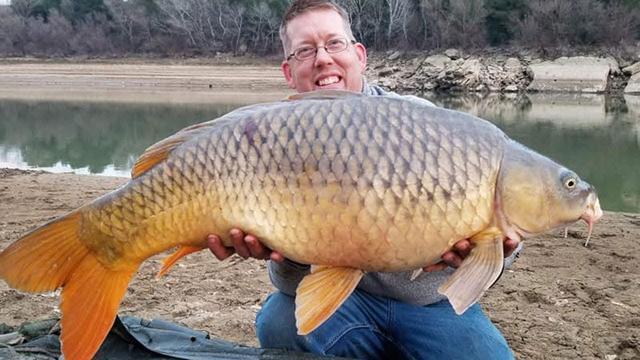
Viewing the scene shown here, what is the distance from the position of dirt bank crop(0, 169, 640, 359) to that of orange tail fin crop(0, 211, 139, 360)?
3.62 feet

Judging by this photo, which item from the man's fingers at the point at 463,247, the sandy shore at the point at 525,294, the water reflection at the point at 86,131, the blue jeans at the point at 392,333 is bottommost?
the water reflection at the point at 86,131

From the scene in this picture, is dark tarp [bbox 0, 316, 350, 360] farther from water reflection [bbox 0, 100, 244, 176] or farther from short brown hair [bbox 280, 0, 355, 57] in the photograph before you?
water reflection [bbox 0, 100, 244, 176]

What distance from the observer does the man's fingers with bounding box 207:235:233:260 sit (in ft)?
4.83

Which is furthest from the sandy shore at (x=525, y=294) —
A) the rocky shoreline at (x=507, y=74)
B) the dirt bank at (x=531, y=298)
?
the rocky shoreline at (x=507, y=74)

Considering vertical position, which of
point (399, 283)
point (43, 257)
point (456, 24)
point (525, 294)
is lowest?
point (456, 24)

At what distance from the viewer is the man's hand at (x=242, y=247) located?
146 cm

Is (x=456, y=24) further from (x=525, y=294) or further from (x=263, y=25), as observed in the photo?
(x=525, y=294)

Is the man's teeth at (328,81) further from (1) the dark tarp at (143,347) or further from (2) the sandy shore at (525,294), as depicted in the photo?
(2) the sandy shore at (525,294)

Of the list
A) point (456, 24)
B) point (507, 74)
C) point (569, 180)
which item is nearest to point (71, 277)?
point (569, 180)

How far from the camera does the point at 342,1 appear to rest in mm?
30375

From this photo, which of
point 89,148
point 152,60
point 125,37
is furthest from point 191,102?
point 125,37

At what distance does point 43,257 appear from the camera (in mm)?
1428

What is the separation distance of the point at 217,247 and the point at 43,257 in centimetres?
35

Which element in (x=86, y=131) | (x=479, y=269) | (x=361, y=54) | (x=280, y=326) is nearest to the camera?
(x=479, y=269)
